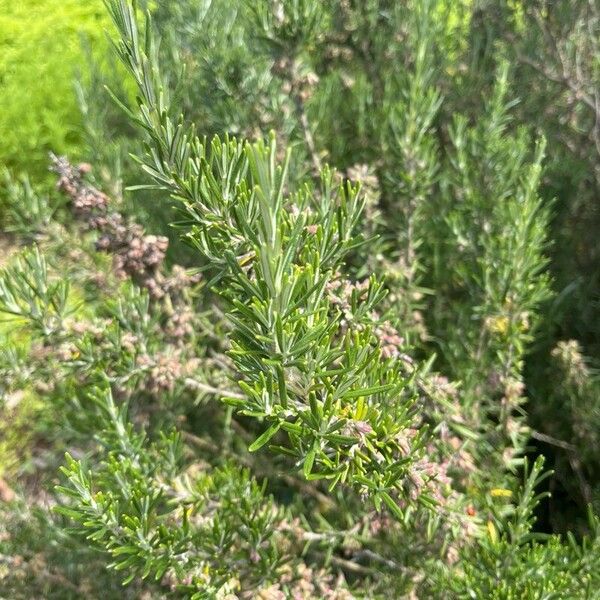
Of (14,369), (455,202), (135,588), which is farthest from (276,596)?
(455,202)

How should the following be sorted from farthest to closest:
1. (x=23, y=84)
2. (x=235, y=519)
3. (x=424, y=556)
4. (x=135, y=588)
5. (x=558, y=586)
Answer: (x=23, y=84)
(x=135, y=588)
(x=424, y=556)
(x=235, y=519)
(x=558, y=586)

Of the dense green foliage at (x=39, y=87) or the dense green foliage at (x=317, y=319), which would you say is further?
the dense green foliage at (x=39, y=87)

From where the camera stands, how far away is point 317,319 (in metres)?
0.61

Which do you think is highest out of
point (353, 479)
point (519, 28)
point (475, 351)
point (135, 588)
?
point (519, 28)

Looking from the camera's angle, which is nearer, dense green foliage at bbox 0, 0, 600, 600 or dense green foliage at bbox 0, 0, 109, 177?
dense green foliage at bbox 0, 0, 600, 600

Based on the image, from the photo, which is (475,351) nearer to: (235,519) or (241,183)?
(235,519)

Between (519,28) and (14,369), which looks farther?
(519,28)

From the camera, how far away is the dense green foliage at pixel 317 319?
2.05ft

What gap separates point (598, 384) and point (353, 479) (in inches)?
34.9

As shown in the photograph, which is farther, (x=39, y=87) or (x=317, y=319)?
(x=39, y=87)

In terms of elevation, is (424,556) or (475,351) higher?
(475,351)

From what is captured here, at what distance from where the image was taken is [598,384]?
Answer: 4.27 ft

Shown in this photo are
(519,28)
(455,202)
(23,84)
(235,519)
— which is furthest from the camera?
(23,84)

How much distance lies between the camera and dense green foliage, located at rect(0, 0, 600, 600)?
0.62m
